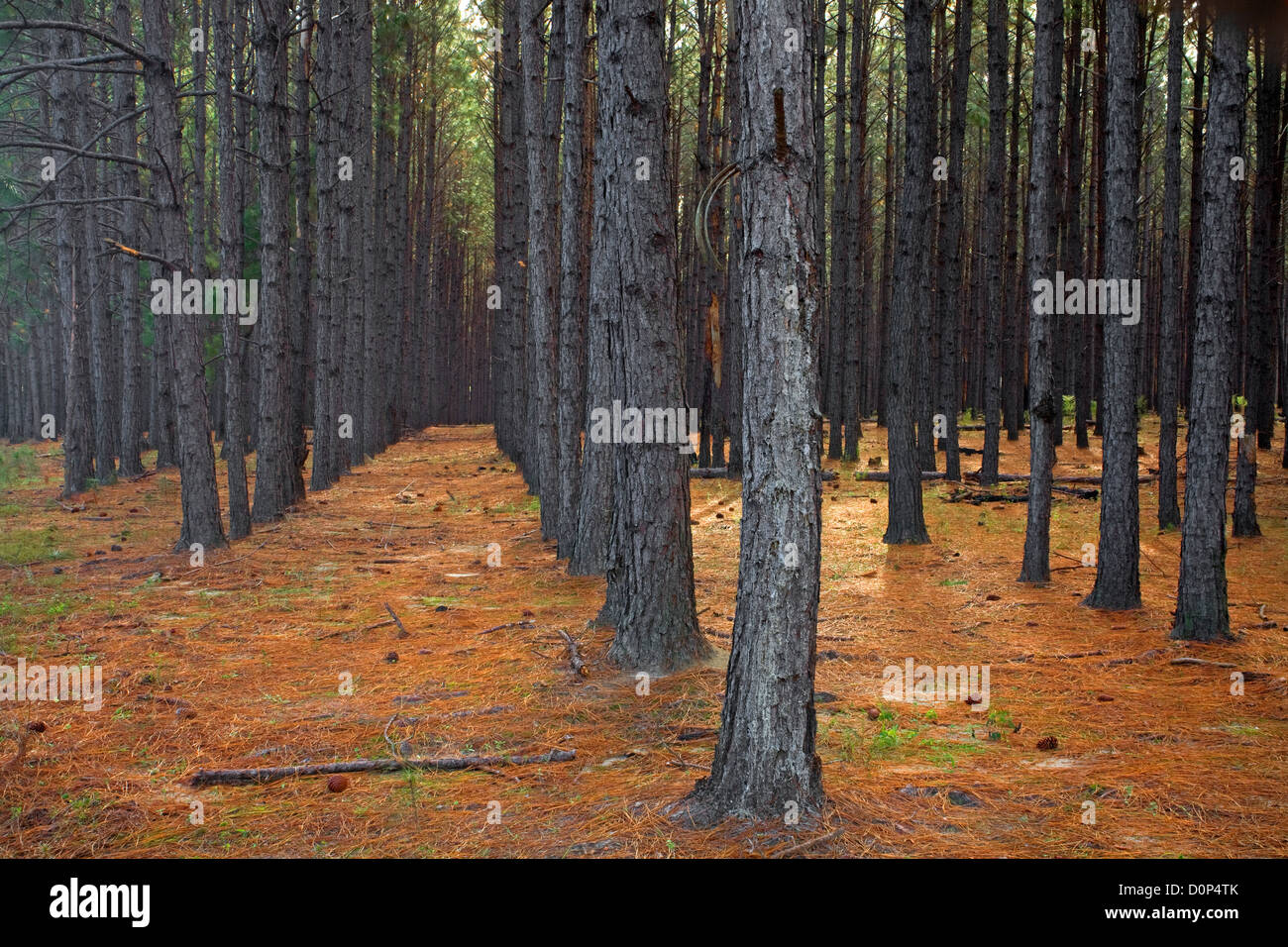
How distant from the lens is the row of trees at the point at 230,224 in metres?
10.6

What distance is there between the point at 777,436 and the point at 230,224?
31.8 ft

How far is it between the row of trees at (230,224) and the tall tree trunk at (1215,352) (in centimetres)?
821

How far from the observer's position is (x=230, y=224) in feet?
37.8

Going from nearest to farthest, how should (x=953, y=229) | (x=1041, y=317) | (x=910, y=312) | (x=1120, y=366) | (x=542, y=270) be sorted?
(x=1120, y=366)
(x=1041, y=317)
(x=542, y=270)
(x=910, y=312)
(x=953, y=229)

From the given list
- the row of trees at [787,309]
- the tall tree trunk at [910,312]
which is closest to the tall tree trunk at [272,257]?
the row of trees at [787,309]

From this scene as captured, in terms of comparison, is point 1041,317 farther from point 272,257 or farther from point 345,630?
point 272,257

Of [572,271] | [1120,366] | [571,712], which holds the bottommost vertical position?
[571,712]

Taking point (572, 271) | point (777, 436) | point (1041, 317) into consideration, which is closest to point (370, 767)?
point (777, 436)

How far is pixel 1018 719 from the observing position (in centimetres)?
539

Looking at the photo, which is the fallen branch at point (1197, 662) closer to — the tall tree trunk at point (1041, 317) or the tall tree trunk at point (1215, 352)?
the tall tree trunk at point (1215, 352)

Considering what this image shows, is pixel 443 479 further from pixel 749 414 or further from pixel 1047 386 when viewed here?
pixel 749 414

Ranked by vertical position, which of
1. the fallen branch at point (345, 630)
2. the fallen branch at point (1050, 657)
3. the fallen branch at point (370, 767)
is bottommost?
the fallen branch at point (370, 767)

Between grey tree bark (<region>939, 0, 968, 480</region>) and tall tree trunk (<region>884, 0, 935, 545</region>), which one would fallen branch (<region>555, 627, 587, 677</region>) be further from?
grey tree bark (<region>939, 0, 968, 480</region>)
